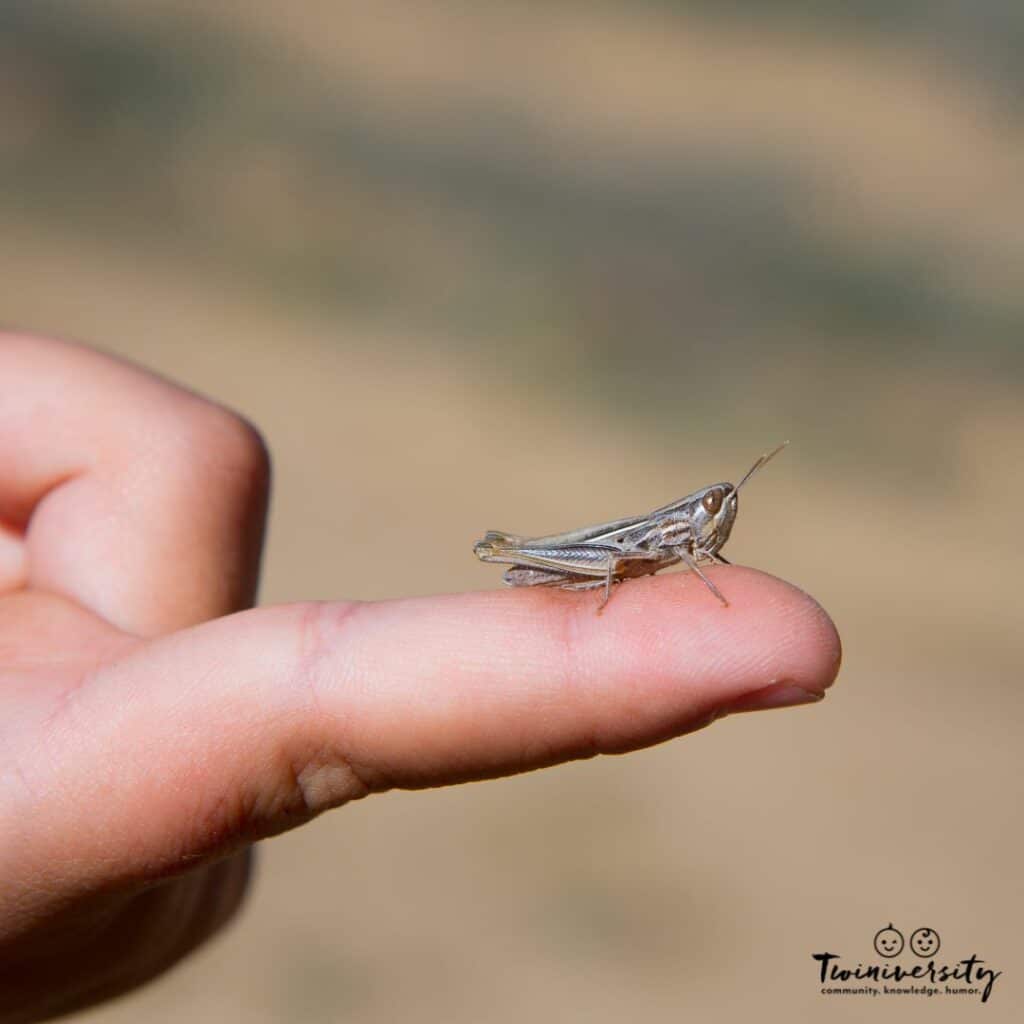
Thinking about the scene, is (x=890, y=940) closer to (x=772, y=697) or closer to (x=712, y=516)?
(x=712, y=516)

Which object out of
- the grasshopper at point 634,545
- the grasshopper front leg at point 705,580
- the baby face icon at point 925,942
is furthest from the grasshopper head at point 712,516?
the baby face icon at point 925,942

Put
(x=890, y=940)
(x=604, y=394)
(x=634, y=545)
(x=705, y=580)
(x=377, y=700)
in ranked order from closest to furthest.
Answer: (x=377, y=700)
(x=705, y=580)
(x=634, y=545)
(x=890, y=940)
(x=604, y=394)

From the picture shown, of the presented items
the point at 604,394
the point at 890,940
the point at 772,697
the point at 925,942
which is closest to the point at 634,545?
the point at 772,697

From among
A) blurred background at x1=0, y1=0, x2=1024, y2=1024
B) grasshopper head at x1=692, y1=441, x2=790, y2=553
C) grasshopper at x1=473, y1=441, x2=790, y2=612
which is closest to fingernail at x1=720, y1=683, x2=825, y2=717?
grasshopper at x1=473, y1=441, x2=790, y2=612

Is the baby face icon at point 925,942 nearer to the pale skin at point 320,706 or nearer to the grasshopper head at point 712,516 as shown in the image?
the grasshopper head at point 712,516

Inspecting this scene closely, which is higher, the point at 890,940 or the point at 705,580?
the point at 705,580

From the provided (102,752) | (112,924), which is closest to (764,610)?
(102,752)
